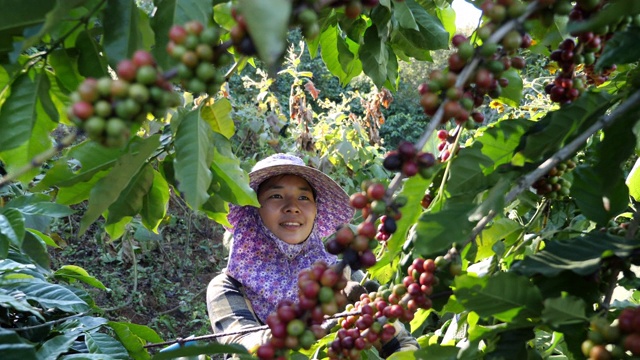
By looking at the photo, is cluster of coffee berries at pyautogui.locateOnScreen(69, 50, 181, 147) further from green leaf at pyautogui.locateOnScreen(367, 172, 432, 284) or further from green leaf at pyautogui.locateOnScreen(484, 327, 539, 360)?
green leaf at pyautogui.locateOnScreen(484, 327, 539, 360)

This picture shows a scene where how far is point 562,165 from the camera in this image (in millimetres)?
985

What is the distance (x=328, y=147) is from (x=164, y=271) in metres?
1.69

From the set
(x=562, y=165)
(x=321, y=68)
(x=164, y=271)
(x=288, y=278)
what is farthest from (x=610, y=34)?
(x=321, y=68)

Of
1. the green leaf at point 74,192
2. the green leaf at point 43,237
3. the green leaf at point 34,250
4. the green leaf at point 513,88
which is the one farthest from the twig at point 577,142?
the green leaf at point 43,237

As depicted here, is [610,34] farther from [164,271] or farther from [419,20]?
[164,271]

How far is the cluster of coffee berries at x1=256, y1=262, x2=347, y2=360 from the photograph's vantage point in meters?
0.64

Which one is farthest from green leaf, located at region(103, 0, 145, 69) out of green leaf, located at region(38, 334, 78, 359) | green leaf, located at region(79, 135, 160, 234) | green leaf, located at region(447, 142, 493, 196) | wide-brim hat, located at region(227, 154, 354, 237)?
wide-brim hat, located at region(227, 154, 354, 237)

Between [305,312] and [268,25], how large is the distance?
0.30 meters

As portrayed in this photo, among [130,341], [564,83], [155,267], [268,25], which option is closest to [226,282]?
[130,341]

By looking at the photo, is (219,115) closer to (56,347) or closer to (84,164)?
(84,164)

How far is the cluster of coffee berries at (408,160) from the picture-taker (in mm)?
664

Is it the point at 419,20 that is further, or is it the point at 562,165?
the point at 419,20

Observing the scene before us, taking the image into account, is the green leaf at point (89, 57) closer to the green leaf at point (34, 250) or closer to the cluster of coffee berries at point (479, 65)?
the cluster of coffee berries at point (479, 65)

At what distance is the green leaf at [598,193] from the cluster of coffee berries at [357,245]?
1.14ft
